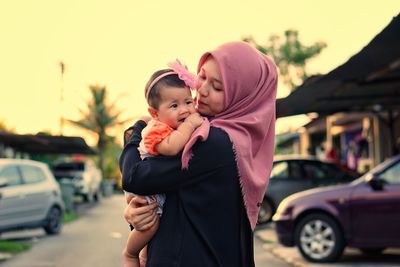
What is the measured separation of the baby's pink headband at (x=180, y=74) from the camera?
283 centimetres

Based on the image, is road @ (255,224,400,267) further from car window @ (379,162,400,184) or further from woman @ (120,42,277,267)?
woman @ (120,42,277,267)

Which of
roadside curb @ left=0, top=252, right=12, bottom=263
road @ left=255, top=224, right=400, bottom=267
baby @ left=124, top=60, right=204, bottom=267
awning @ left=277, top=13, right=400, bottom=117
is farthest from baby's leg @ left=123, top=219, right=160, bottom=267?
roadside curb @ left=0, top=252, right=12, bottom=263

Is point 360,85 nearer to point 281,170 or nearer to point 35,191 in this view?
point 281,170

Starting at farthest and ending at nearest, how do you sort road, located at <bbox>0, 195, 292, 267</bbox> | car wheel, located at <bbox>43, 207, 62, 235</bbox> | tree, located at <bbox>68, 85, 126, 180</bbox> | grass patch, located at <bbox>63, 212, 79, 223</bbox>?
tree, located at <bbox>68, 85, 126, 180</bbox> → grass patch, located at <bbox>63, 212, 79, 223</bbox> → car wheel, located at <bbox>43, 207, 62, 235</bbox> → road, located at <bbox>0, 195, 292, 267</bbox>

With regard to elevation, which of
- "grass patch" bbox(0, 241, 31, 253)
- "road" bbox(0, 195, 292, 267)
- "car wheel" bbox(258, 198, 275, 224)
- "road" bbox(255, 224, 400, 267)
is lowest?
"road" bbox(255, 224, 400, 267)

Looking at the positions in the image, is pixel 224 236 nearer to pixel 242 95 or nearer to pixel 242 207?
pixel 242 207

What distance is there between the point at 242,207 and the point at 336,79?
10031mm

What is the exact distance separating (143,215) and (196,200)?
19cm

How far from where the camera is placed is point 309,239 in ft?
38.2

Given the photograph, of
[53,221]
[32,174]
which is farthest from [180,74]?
[53,221]

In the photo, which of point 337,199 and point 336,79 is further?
point 336,79

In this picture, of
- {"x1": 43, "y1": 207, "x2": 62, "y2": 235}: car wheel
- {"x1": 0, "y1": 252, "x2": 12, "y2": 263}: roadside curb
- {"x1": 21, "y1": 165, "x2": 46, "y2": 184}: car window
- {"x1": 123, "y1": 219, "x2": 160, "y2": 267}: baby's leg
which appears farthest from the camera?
{"x1": 43, "y1": 207, "x2": 62, "y2": 235}: car wheel

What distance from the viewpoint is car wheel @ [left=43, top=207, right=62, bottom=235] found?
16.8 metres

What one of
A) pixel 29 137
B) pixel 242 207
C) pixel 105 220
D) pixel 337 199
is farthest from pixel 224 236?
pixel 29 137
